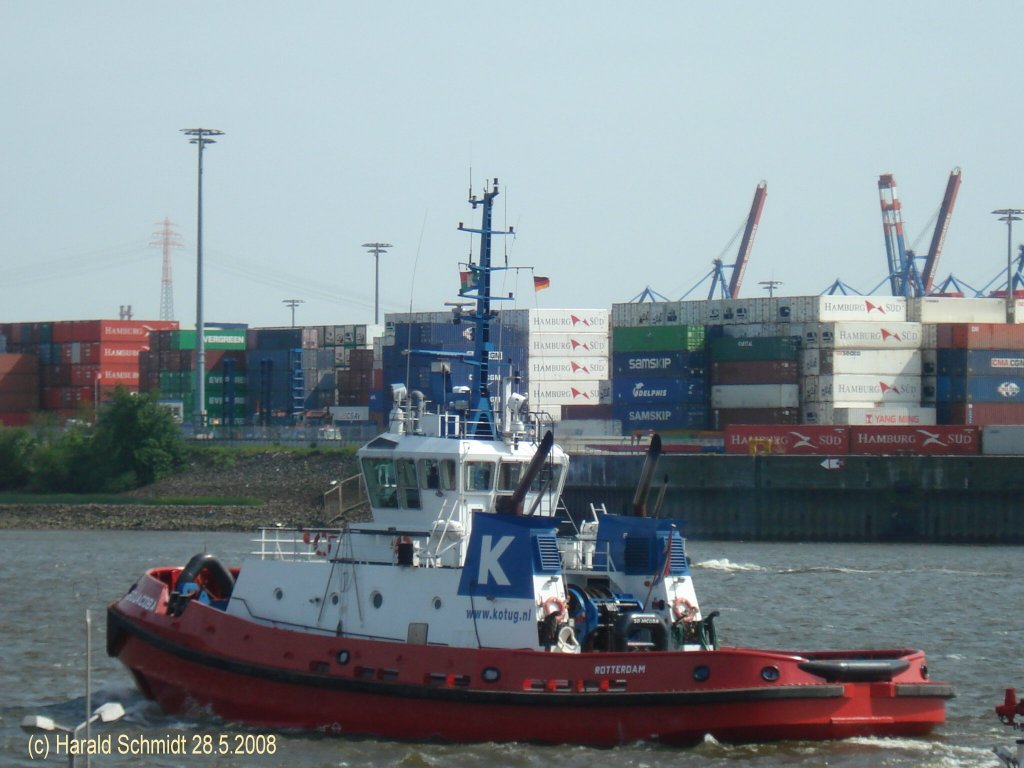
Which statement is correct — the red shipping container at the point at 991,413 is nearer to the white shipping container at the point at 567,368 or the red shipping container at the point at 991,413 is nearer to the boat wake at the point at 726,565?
the white shipping container at the point at 567,368

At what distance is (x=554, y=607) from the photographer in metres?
13.5

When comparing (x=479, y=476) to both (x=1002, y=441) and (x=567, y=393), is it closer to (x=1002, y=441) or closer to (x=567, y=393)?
(x=1002, y=441)

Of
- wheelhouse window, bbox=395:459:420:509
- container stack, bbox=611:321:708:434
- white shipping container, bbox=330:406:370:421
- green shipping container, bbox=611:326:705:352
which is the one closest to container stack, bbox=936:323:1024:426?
container stack, bbox=611:321:708:434

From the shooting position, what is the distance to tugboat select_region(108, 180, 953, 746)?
12.7m

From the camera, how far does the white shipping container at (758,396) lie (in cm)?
5506

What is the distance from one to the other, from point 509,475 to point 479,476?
0.31 m

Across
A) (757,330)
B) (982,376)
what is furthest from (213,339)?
(982,376)

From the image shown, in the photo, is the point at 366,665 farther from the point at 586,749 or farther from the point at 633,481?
the point at 633,481

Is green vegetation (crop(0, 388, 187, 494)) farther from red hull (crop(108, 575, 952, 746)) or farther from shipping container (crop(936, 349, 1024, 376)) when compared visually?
red hull (crop(108, 575, 952, 746))

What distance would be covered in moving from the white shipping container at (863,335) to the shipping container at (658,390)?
442 centimetres

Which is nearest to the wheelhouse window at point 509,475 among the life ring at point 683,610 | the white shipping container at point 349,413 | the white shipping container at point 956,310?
the life ring at point 683,610

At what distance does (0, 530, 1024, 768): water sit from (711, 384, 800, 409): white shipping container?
12123 millimetres

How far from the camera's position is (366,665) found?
44.5 feet

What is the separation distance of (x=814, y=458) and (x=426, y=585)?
106 feet
